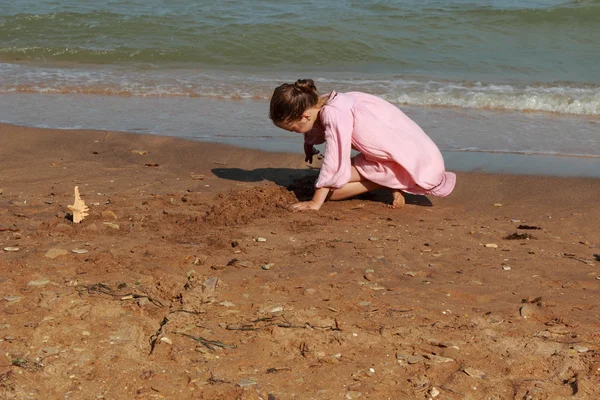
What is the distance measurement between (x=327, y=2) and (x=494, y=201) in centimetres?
968

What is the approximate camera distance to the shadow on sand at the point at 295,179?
5203 millimetres

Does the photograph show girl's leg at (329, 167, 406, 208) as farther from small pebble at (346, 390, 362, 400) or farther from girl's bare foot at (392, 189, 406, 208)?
small pebble at (346, 390, 362, 400)

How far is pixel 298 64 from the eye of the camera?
11.1m

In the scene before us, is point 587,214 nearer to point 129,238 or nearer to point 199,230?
point 199,230

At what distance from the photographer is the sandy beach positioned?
269cm

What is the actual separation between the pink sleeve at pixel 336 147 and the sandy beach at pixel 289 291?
24 cm

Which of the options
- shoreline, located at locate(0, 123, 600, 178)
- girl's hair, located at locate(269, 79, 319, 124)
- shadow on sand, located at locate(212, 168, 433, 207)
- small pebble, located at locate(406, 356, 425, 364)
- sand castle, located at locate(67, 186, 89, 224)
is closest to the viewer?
small pebble, located at locate(406, 356, 425, 364)

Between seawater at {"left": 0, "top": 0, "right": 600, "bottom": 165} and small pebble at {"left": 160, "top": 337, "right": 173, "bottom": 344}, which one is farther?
seawater at {"left": 0, "top": 0, "right": 600, "bottom": 165}

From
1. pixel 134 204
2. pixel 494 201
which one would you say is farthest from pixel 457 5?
pixel 134 204

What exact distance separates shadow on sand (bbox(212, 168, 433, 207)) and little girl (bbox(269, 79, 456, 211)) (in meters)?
0.18

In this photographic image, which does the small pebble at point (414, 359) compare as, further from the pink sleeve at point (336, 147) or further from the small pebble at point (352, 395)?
the pink sleeve at point (336, 147)

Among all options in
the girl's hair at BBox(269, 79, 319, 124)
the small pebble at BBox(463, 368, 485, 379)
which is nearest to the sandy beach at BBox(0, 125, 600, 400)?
the small pebble at BBox(463, 368, 485, 379)

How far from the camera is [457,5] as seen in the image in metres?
13.8

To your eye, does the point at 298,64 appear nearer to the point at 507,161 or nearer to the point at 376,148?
the point at 507,161
